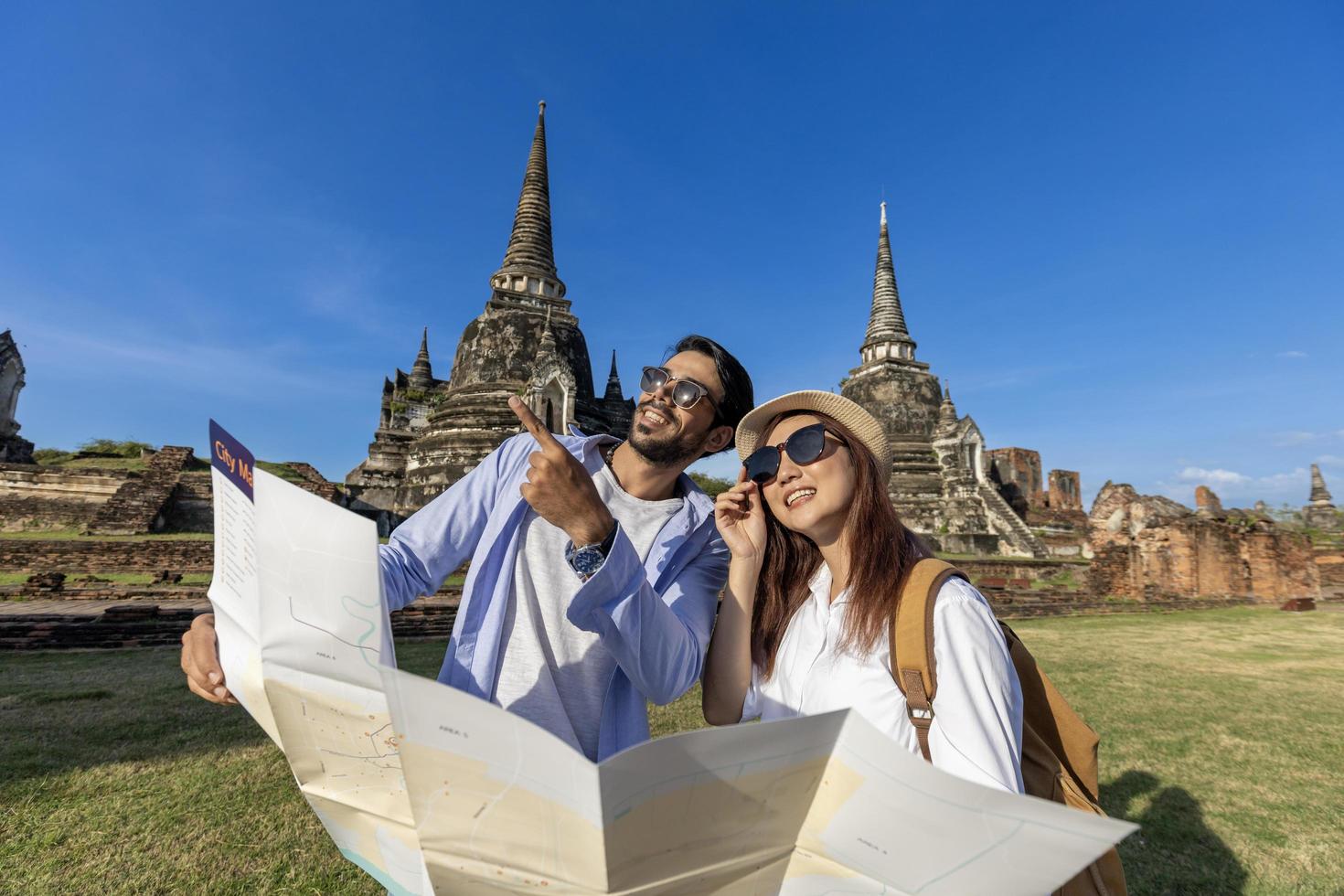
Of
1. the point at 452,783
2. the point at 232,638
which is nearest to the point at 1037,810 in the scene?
the point at 452,783

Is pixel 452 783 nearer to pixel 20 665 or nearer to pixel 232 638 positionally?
pixel 232 638

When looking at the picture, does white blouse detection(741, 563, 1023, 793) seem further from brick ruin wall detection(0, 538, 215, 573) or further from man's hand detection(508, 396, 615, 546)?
brick ruin wall detection(0, 538, 215, 573)

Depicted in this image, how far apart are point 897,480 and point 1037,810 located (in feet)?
81.6

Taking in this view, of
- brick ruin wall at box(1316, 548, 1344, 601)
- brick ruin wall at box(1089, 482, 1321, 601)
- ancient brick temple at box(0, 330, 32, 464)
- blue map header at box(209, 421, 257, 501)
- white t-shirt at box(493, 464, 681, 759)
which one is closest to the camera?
blue map header at box(209, 421, 257, 501)

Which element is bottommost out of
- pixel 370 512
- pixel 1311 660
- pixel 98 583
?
pixel 1311 660

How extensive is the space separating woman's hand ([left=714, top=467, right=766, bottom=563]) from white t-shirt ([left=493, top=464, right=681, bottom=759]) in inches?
11.6

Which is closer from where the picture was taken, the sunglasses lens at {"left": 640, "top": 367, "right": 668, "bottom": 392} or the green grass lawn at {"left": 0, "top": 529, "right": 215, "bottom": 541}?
the sunglasses lens at {"left": 640, "top": 367, "right": 668, "bottom": 392}

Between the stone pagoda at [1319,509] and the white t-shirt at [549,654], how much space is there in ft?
112

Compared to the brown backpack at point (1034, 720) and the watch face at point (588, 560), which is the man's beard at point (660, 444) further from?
the brown backpack at point (1034, 720)

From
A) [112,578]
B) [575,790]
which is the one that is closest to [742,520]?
[575,790]

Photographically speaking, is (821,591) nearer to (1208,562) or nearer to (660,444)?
(660,444)

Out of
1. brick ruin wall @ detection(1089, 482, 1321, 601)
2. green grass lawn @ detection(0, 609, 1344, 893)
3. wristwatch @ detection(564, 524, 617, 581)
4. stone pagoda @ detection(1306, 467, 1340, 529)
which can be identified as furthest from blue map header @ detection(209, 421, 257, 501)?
stone pagoda @ detection(1306, 467, 1340, 529)

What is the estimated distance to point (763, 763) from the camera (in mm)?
755

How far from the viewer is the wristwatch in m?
1.29
